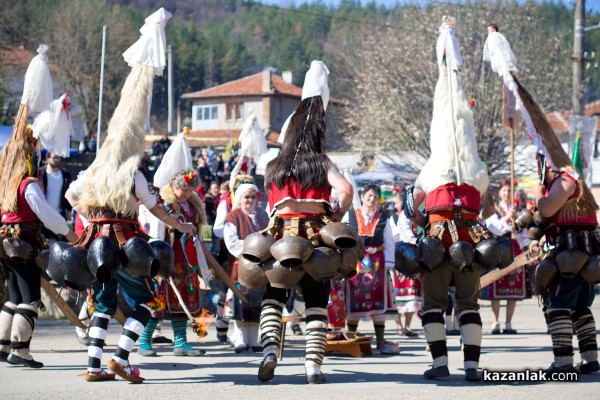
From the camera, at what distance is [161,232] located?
10.1m

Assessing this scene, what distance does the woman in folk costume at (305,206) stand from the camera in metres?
7.61

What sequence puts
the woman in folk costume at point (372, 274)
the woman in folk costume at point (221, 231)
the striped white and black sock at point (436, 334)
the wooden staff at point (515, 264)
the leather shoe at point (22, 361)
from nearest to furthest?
1. the striped white and black sock at point (436, 334)
2. the leather shoe at point (22, 361)
3. the wooden staff at point (515, 264)
4. the woman in folk costume at point (372, 274)
5. the woman in folk costume at point (221, 231)

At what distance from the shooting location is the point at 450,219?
7.87m

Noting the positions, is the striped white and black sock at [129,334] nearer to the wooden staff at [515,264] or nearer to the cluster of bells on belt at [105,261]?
the cluster of bells on belt at [105,261]

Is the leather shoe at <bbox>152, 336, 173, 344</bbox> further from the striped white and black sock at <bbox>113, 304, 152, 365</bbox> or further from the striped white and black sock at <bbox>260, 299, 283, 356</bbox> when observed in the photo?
the striped white and black sock at <bbox>260, 299, 283, 356</bbox>

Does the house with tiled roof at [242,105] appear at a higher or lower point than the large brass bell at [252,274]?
higher

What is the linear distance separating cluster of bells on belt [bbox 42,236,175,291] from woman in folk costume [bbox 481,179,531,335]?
20.4ft

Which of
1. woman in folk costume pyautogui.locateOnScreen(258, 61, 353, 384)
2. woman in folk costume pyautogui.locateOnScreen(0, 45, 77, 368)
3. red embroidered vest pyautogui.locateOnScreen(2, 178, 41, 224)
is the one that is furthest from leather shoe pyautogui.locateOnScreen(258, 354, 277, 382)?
red embroidered vest pyautogui.locateOnScreen(2, 178, 41, 224)

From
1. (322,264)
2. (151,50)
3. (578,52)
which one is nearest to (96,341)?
(322,264)

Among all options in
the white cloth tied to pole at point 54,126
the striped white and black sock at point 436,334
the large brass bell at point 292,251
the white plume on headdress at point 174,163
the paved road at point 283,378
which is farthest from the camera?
the white plume on headdress at point 174,163

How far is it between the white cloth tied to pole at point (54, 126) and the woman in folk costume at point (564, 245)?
13.5 feet

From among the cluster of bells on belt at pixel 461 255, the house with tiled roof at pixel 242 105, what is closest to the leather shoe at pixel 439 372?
the cluster of bells on belt at pixel 461 255

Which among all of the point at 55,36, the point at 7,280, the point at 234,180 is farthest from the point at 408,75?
the point at 7,280

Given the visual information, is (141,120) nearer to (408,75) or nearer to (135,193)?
(135,193)
